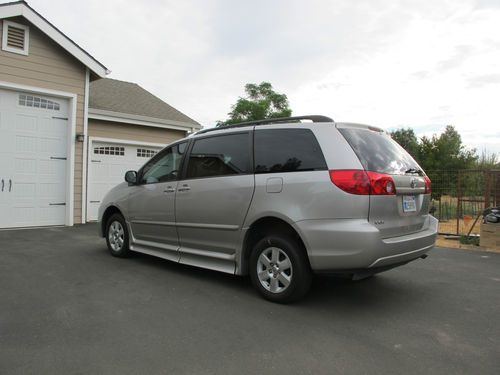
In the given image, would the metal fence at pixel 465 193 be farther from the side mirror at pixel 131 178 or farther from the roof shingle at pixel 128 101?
the roof shingle at pixel 128 101

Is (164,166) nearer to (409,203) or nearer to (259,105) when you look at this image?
(409,203)

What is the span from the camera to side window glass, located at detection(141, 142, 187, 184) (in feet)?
16.7

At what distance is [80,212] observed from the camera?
9.72m

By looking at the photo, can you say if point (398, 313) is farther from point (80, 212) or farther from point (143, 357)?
point (80, 212)

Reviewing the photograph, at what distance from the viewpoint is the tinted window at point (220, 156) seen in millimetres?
4285

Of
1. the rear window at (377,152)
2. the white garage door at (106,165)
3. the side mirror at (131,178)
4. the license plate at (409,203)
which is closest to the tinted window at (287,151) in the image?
the rear window at (377,152)

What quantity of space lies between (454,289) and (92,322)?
13.0ft

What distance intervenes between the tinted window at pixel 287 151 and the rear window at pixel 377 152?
331 mm

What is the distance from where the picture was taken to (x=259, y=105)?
36.0 metres

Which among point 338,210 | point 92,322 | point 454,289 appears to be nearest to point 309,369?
point 338,210

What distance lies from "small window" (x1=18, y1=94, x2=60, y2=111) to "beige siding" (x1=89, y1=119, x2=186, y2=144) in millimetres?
1170

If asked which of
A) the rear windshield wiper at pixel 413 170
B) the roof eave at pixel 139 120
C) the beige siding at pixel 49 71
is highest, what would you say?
the beige siding at pixel 49 71

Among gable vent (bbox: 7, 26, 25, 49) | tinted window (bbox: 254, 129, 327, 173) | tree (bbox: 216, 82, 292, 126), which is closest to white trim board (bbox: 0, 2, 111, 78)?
gable vent (bbox: 7, 26, 25, 49)

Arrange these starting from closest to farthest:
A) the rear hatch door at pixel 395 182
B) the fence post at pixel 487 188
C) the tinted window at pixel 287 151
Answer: the rear hatch door at pixel 395 182
the tinted window at pixel 287 151
the fence post at pixel 487 188
